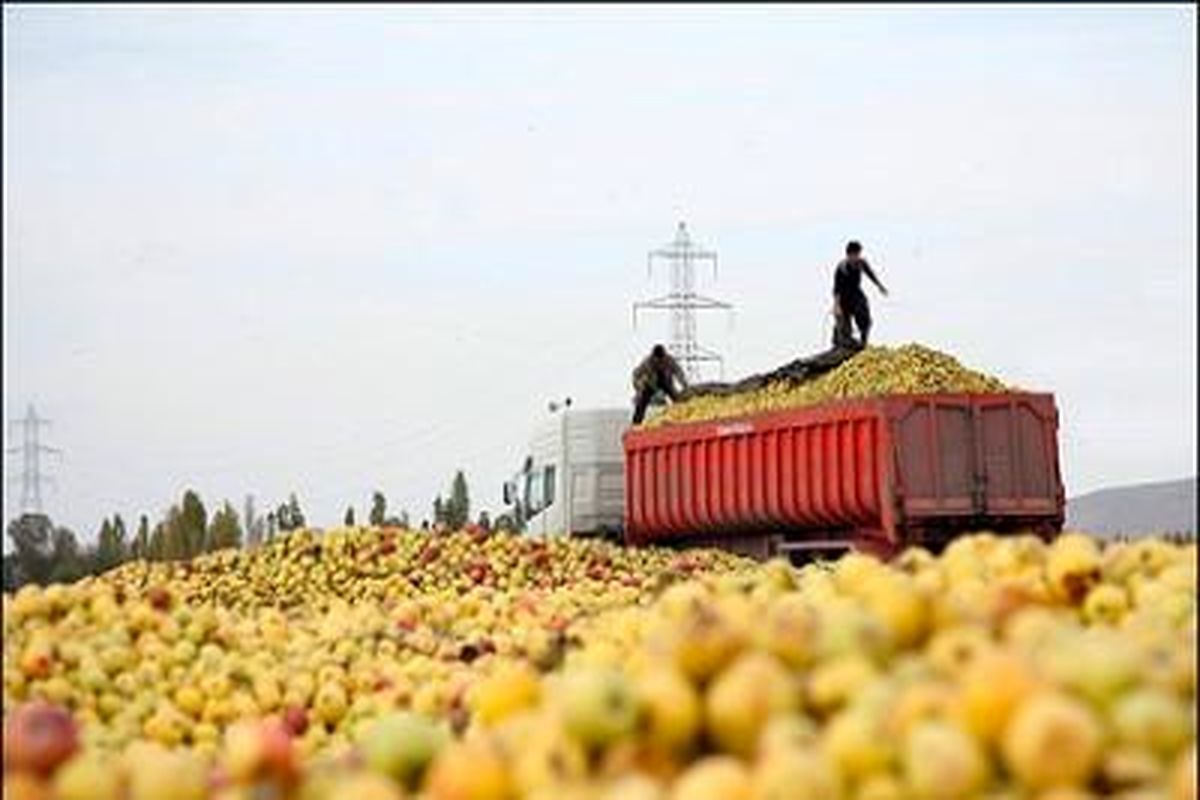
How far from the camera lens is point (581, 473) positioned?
2786 cm

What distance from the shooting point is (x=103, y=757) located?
205 inches

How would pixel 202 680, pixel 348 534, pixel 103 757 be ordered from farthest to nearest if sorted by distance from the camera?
pixel 348 534
pixel 202 680
pixel 103 757

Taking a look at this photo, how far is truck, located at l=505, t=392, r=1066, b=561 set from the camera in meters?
20.5

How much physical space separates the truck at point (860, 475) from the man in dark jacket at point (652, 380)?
6.26 ft

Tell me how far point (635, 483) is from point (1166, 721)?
21.6 m

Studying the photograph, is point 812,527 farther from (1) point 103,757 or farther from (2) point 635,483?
(1) point 103,757

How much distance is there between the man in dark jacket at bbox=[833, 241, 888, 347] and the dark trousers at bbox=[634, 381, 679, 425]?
3.21m

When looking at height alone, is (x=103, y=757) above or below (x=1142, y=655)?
below

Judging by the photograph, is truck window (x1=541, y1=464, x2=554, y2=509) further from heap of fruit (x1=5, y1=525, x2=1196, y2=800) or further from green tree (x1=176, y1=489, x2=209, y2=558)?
heap of fruit (x1=5, y1=525, x2=1196, y2=800)

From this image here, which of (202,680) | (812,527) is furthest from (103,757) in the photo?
(812,527)

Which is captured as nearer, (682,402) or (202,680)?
(202,680)

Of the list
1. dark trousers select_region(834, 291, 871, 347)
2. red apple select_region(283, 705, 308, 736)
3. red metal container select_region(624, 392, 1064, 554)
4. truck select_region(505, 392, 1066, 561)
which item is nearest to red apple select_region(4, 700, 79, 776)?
red apple select_region(283, 705, 308, 736)

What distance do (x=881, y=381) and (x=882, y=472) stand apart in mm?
1723

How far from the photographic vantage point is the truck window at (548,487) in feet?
92.4
